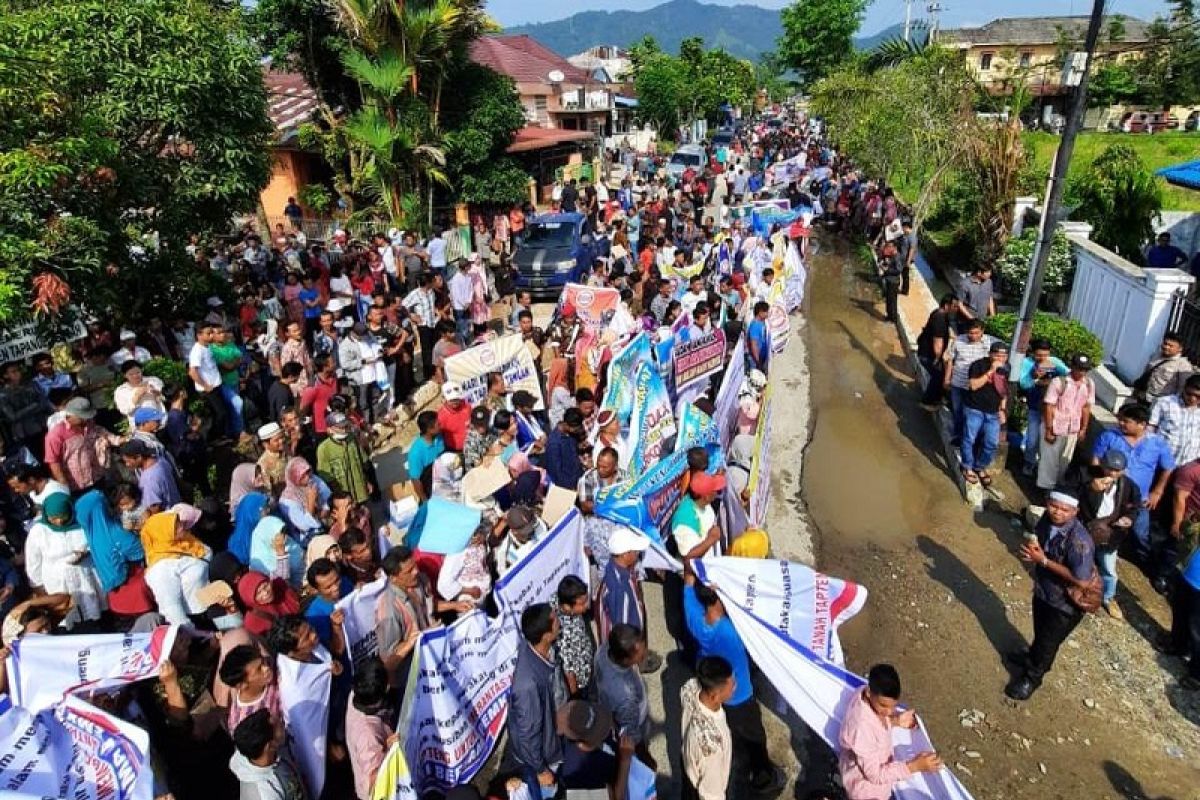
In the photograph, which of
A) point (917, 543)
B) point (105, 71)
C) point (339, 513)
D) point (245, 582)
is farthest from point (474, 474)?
point (105, 71)

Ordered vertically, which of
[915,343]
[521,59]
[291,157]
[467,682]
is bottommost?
[915,343]

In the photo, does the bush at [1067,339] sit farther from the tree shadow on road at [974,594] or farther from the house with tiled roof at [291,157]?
the house with tiled roof at [291,157]

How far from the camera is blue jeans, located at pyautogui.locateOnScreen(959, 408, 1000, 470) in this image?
8.10m

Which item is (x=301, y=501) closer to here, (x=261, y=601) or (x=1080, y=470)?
(x=261, y=601)

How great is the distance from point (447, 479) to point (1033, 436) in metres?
6.45

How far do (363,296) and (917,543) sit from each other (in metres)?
9.75

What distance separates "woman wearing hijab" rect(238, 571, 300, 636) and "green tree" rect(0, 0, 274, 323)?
3.18 metres

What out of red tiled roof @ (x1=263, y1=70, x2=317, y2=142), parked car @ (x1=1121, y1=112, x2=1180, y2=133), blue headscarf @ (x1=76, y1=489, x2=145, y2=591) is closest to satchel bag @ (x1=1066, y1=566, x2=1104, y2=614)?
blue headscarf @ (x1=76, y1=489, x2=145, y2=591)

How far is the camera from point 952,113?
17891 millimetres

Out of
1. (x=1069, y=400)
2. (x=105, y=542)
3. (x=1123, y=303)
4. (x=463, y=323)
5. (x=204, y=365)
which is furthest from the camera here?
(x=463, y=323)

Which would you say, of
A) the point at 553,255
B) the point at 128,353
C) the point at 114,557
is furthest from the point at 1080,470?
the point at 553,255

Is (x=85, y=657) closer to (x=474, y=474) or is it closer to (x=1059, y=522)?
(x=474, y=474)

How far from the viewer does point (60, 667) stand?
4078 mm

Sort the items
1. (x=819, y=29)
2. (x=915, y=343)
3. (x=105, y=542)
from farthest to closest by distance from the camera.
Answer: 1. (x=819, y=29)
2. (x=915, y=343)
3. (x=105, y=542)
